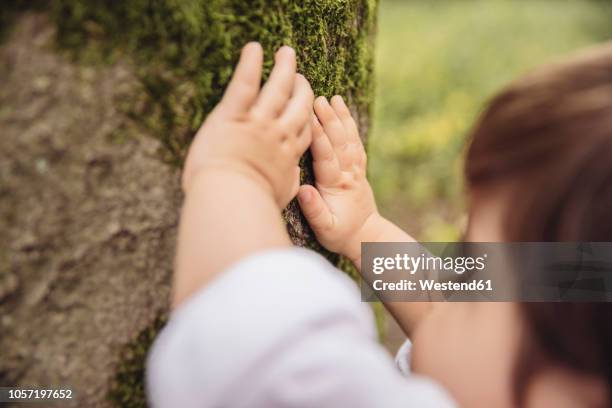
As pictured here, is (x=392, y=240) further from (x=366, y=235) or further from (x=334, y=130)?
(x=334, y=130)

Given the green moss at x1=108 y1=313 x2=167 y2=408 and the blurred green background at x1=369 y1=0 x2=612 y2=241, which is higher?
the green moss at x1=108 y1=313 x2=167 y2=408

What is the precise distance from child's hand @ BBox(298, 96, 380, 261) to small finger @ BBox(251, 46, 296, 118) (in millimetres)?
174

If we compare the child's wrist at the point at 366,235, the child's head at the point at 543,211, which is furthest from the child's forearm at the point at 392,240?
the child's head at the point at 543,211

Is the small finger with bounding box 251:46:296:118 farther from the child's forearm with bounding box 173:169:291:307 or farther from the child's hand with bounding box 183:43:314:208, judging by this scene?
the child's forearm with bounding box 173:169:291:307

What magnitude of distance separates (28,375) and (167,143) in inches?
14.8

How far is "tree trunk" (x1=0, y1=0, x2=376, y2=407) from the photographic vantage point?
66 centimetres


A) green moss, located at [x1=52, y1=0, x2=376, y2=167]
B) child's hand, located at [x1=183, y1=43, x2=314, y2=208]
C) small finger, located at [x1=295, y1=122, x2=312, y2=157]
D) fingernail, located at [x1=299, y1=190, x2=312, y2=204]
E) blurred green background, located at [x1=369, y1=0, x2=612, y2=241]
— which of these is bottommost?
blurred green background, located at [x1=369, y1=0, x2=612, y2=241]

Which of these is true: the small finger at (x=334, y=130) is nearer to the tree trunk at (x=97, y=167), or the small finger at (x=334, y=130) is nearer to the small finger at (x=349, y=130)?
the small finger at (x=349, y=130)

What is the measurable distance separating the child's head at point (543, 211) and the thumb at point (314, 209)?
1.04ft

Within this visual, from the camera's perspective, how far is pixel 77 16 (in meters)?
0.66

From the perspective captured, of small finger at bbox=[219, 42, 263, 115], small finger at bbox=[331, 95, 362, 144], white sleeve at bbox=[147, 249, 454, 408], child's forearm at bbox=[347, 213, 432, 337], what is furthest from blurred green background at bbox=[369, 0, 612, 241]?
white sleeve at bbox=[147, 249, 454, 408]

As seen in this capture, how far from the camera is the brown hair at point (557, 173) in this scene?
0.71 metres

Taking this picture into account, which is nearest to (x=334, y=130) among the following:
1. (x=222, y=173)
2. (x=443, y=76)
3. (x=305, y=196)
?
(x=305, y=196)

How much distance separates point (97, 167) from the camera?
713 millimetres
